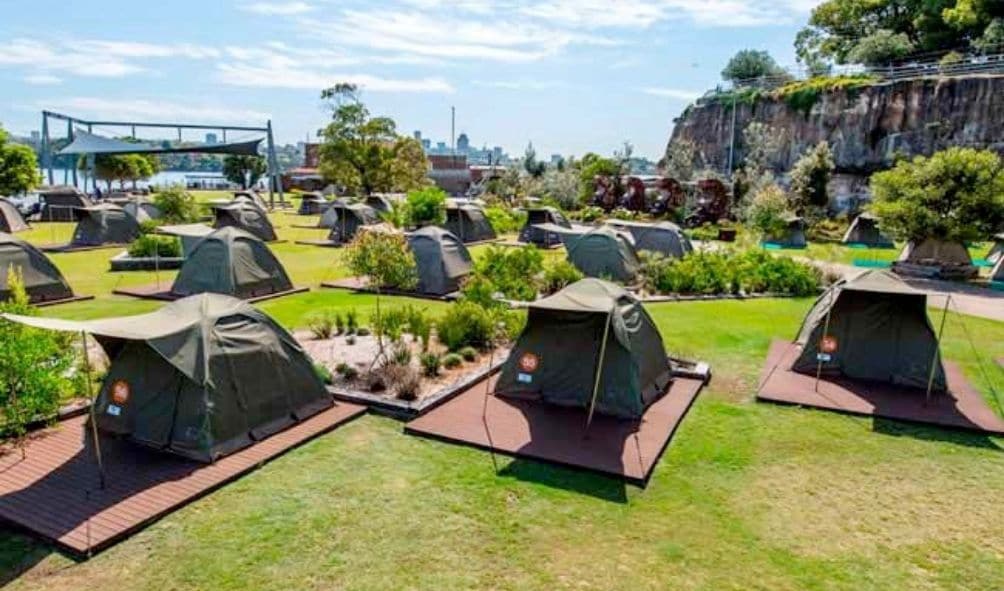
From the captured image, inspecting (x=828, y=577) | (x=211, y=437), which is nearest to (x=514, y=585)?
(x=828, y=577)

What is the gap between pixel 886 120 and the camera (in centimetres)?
3878

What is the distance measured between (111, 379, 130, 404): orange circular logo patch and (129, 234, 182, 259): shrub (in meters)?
15.6

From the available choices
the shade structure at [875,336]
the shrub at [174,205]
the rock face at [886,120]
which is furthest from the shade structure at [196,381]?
the rock face at [886,120]

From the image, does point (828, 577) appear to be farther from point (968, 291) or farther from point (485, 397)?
point (968, 291)

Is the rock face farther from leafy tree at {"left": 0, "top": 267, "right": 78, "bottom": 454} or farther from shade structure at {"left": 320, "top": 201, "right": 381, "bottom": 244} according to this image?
leafy tree at {"left": 0, "top": 267, "right": 78, "bottom": 454}

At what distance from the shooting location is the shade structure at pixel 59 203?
3959 centimetres

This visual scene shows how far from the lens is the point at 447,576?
19.5 feet

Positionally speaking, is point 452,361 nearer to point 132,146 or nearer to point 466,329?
point 466,329

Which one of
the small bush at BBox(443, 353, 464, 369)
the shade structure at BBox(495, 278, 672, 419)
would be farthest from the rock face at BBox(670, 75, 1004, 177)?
the small bush at BBox(443, 353, 464, 369)

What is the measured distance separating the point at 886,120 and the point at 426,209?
27.8 metres

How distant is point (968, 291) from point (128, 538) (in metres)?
22.7

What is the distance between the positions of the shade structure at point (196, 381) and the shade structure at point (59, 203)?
1456 inches

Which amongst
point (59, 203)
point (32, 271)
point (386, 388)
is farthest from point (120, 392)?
point (59, 203)

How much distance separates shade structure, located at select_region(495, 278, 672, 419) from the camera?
9531 millimetres
